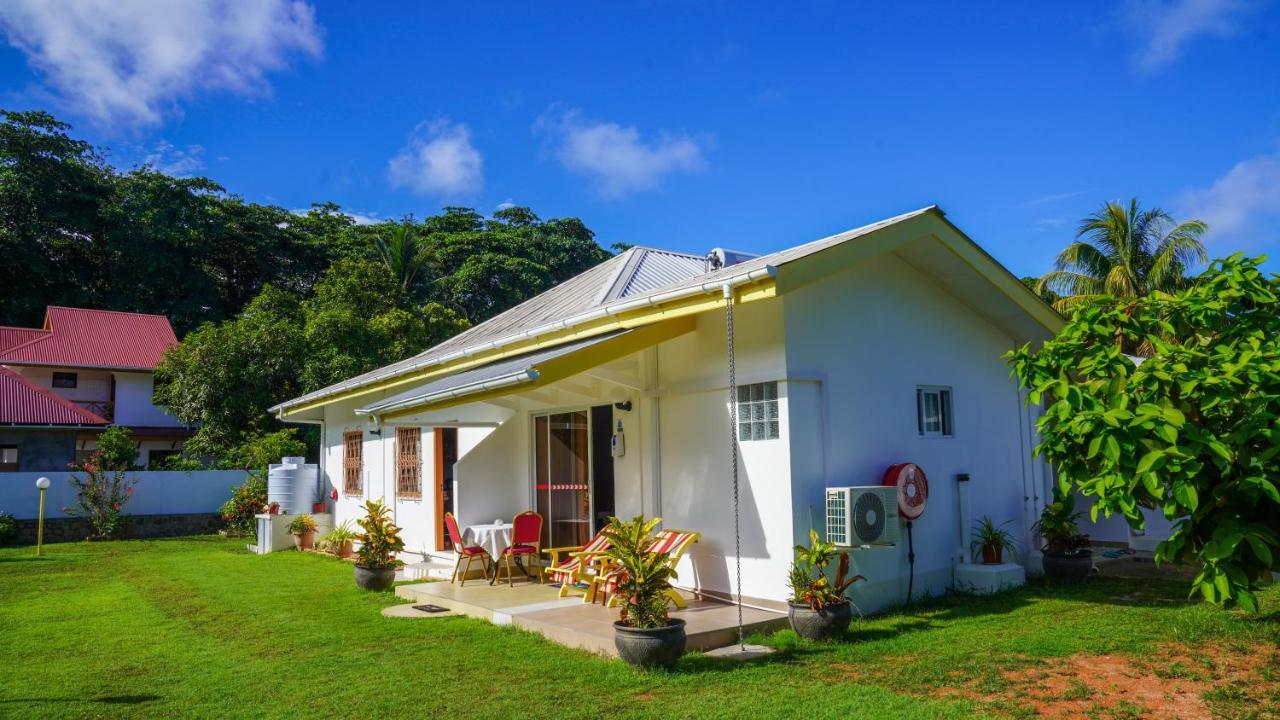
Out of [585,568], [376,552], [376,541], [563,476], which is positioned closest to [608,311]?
[585,568]

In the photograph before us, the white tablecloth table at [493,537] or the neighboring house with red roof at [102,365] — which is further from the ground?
the neighboring house with red roof at [102,365]

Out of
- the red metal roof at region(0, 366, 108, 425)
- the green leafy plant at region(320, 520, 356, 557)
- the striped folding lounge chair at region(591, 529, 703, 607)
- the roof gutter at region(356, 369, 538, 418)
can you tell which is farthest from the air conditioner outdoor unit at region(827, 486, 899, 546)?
the red metal roof at region(0, 366, 108, 425)

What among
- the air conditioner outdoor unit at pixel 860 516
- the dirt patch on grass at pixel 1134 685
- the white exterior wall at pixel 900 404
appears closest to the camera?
the dirt patch on grass at pixel 1134 685

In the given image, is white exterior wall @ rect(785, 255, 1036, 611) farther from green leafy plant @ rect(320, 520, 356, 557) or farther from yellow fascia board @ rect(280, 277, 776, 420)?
green leafy plant @ rect(320, 520, 356, 557)

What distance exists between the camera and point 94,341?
32438 millimetres

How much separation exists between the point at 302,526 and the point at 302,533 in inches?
5.4

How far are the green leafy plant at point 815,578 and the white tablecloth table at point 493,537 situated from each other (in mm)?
4175

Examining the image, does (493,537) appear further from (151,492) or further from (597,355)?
(151,492)

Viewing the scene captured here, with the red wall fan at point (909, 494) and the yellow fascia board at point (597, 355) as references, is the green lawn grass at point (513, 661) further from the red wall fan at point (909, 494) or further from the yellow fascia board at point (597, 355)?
the yellow fascia board at point (597, 355)

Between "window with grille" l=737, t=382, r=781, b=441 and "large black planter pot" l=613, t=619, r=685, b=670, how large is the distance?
8.53ft

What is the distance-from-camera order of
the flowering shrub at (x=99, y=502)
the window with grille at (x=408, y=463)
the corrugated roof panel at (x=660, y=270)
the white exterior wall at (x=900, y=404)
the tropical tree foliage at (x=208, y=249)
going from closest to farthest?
the white exterior wall at (x=900, y=404)
the corrugated roof panel at (x=660, y=270)
the window with grille at (x=408, y=463)
the flowering shrub at (x=99, y=502)
the tropical tree foliage at (x=208, y=249)

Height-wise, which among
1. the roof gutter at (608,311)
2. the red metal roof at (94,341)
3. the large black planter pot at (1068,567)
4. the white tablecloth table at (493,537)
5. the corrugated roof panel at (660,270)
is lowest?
the large black planter pot at (1068,567)

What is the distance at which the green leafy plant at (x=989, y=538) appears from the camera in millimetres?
9844

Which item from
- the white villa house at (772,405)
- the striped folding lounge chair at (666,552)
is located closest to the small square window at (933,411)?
the white villa house at (772,405)
